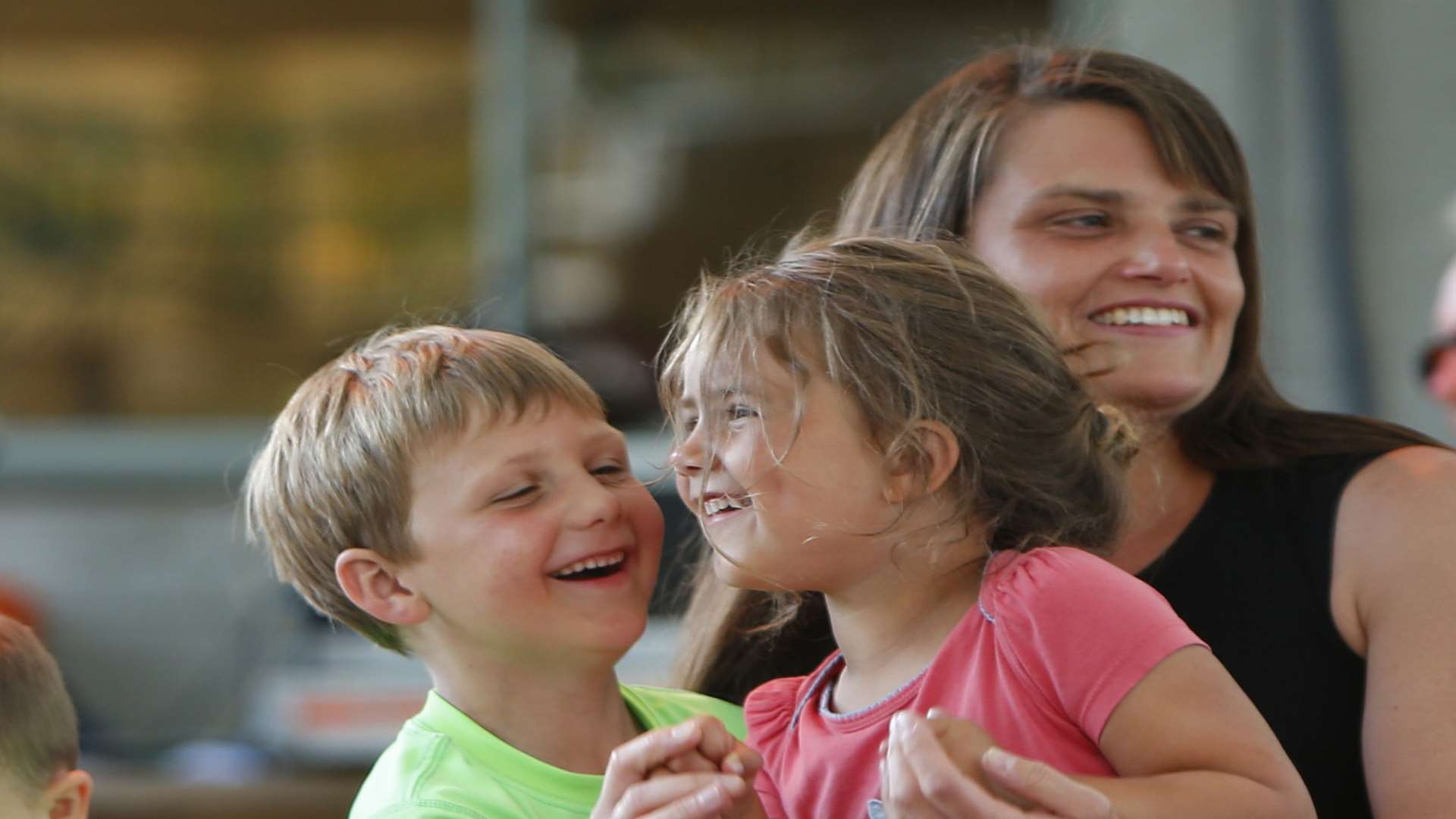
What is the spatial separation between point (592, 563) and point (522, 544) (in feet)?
0.26

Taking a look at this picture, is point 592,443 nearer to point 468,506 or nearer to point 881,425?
point 468,506

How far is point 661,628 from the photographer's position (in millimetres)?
4238

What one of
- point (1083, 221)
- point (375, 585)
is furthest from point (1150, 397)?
point (375, 585)

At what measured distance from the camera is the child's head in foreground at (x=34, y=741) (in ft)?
4.96

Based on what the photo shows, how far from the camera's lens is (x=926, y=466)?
151 cm

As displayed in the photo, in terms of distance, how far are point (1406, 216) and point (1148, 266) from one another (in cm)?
143

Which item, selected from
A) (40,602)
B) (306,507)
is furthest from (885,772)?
(40,602)

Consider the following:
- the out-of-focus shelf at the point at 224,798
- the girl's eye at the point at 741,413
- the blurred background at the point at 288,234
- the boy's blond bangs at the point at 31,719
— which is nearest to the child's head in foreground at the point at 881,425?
the girl's eye at the point at 741,413

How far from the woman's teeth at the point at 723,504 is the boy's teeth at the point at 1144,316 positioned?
48cm

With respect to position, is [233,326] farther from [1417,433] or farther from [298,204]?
[1417,433]

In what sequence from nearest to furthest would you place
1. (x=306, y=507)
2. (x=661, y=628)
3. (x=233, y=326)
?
1. (x=306, y=507)
2. (x=661, y=628)
3. (x=233, y=326)

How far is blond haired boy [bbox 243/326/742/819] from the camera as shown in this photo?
162 centimetres

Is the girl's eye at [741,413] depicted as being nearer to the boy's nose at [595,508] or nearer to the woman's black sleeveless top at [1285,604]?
the boy's nose at [595,508]

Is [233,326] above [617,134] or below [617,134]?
below
